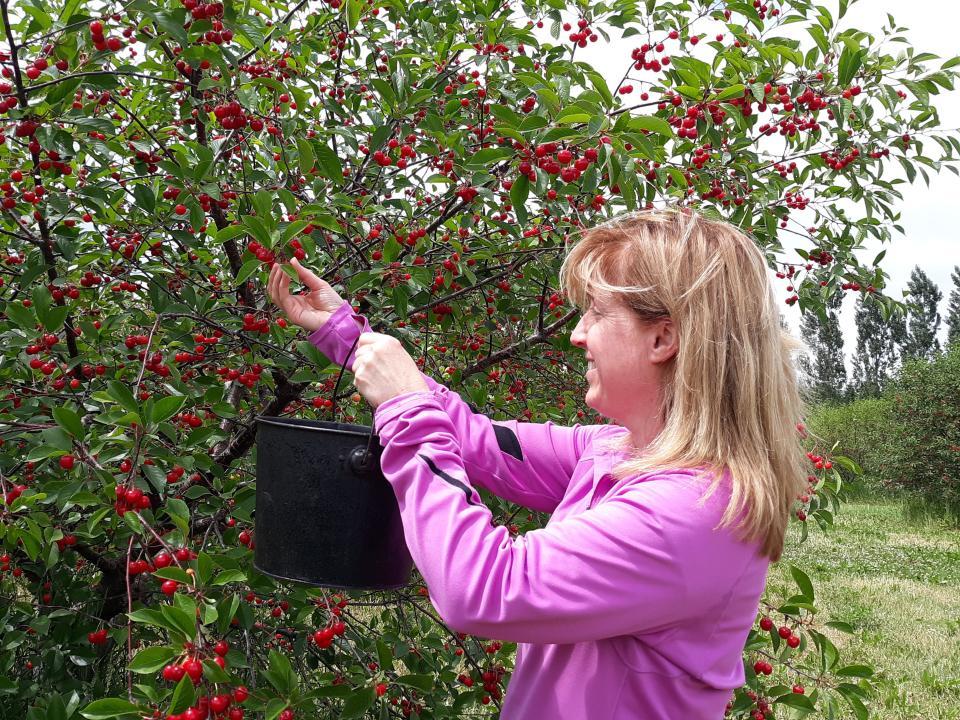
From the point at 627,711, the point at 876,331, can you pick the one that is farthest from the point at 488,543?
the point at 876,331

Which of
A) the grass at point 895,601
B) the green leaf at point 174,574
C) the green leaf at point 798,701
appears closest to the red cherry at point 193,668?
the green leaf at point 174,574

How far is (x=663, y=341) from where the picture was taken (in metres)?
1.34

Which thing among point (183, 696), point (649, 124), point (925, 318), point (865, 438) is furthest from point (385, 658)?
point (925, 318)

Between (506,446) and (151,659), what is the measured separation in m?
0.75

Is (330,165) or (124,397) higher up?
(330,165)

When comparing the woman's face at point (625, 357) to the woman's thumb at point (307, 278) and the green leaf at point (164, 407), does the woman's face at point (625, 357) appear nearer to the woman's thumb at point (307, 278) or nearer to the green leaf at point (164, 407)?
the woman's thumb at point (307, 278)

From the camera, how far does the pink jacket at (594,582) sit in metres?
1.14

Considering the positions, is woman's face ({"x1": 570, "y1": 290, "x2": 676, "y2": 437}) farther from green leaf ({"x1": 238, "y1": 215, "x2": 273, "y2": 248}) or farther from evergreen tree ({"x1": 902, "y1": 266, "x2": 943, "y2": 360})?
evergreen tree ({"x1": 902, "y1": 266, "x2": 943, "y2": 360})

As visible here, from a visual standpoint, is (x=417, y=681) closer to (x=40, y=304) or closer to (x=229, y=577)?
(x=229, y=577)

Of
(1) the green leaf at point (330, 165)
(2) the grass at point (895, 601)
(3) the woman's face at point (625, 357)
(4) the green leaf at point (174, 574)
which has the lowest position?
Result: (2) the grass at point (895, 601)

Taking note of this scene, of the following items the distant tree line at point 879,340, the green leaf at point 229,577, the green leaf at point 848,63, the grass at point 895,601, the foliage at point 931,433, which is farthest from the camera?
the distant tree line at point 879,340

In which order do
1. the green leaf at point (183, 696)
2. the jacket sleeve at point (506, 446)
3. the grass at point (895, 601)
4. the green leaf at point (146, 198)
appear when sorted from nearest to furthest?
the green leaf at point (183, 696) → the jacket sleeve at point (506, 446) → the green leaf at point (146, 198) → the grass at point (895, 601)

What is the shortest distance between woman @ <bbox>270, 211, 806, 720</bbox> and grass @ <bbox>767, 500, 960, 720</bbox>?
74.4 inches

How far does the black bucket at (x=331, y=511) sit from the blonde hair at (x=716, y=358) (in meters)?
0.45
